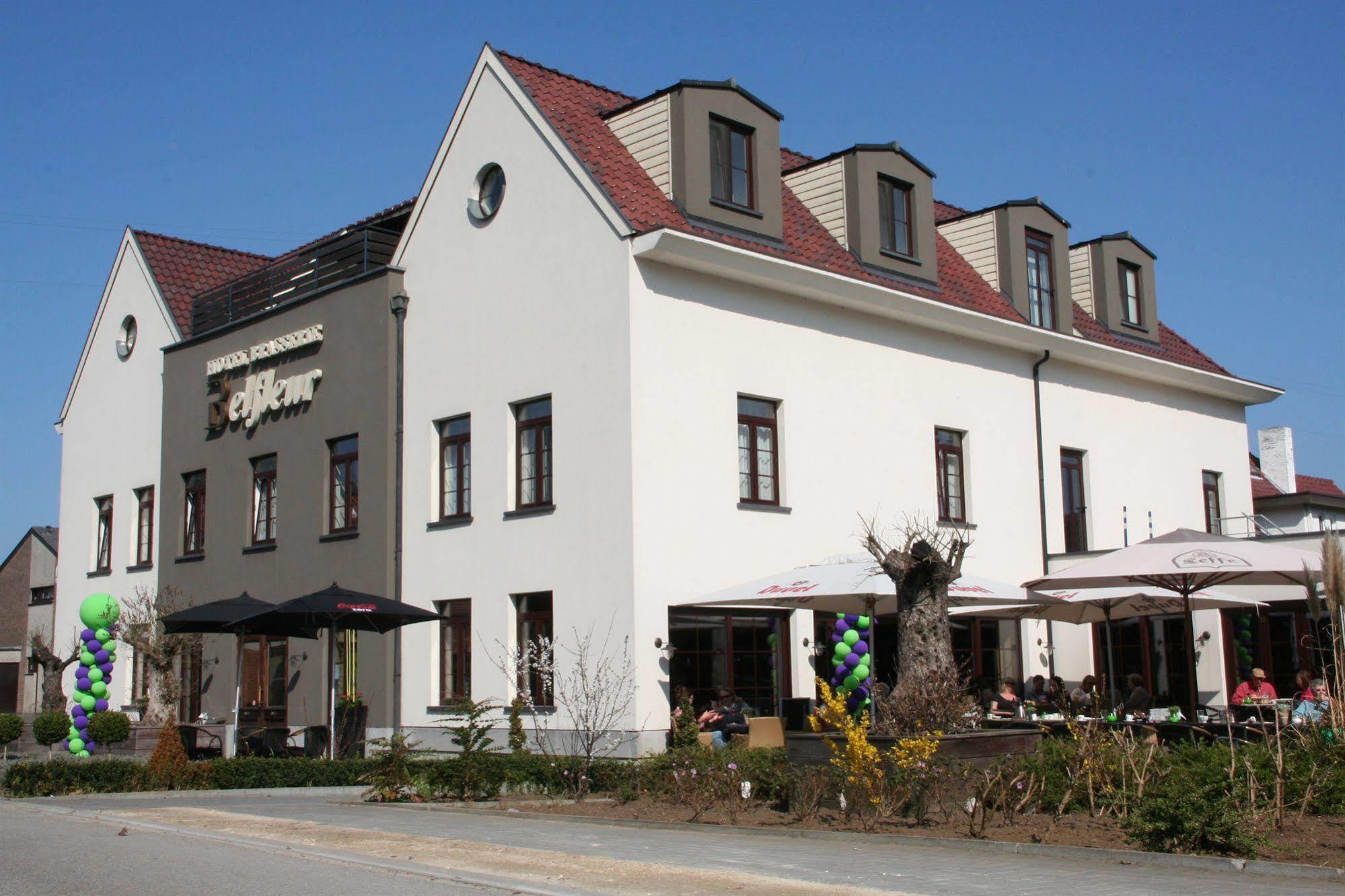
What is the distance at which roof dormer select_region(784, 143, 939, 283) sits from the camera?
2295 centimetres

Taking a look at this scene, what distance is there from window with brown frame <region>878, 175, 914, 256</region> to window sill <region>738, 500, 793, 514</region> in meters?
5.35

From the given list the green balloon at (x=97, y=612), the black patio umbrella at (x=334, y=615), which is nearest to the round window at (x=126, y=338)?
the green balloon at (x=97, y=612)

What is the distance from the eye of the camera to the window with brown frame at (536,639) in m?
19.8

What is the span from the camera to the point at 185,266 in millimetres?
30938

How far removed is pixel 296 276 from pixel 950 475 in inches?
498

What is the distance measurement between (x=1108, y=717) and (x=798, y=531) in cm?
633

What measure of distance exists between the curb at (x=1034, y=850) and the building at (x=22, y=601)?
34.2 meters

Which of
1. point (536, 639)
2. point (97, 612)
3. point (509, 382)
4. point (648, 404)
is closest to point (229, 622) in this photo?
point (536, 639)

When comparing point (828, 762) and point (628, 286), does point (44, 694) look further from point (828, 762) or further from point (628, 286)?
point (828, 762)

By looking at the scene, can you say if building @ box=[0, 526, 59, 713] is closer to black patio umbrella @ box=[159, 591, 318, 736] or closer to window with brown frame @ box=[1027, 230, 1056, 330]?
black patio umbrella @ box=[159, 591, 318, 736]

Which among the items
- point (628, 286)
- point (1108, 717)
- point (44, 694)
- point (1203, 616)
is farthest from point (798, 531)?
point (44, 694)

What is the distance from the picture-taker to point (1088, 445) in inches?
1037

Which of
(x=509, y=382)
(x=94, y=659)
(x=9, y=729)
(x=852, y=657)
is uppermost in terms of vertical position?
(x=509, y=382)

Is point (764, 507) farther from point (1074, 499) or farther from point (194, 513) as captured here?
point (194, 513)
